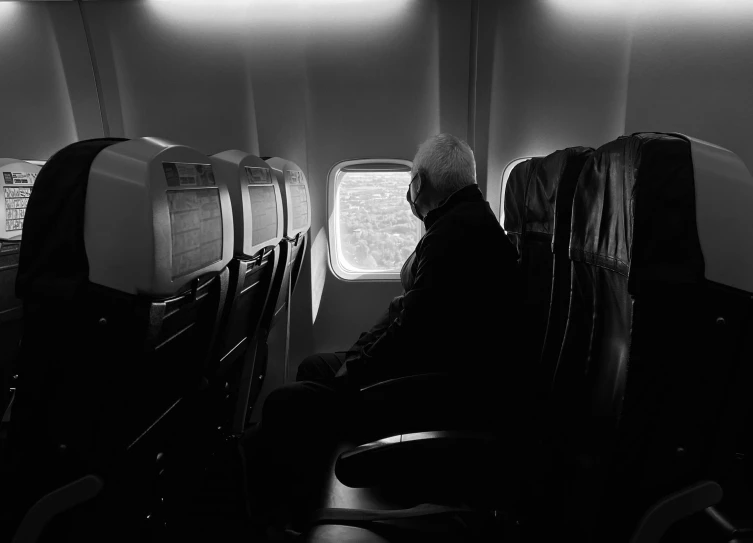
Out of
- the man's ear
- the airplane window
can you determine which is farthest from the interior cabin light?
the man's ear

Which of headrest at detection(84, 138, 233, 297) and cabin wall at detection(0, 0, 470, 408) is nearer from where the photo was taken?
headrest at detection(84, 138, 233, 297)

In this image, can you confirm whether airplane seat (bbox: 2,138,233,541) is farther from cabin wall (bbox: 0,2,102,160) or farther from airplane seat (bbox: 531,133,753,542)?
cabin wall (bbox: 0,2,102,160)

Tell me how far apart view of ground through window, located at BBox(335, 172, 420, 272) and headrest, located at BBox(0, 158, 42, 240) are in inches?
73.4

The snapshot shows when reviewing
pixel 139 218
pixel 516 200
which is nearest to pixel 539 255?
pixel 516 200

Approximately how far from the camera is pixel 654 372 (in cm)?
112

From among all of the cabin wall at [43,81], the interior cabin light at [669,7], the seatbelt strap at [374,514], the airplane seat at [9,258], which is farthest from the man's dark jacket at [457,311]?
the cabin wall at [43,81]

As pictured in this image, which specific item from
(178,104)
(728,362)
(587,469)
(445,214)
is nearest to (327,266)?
(178,104)

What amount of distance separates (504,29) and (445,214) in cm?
218

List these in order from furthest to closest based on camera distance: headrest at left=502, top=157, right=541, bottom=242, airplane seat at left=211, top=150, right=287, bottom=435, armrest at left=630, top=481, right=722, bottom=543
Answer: headrest at left=502, top=157, right=541, bottom=242
airplane seat at left=211, top=150, right=287, bottom=435
armrest at left=630, top=481, right=722, bottom=543

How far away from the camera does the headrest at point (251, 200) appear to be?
1.93 m

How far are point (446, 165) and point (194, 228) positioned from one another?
122 cm

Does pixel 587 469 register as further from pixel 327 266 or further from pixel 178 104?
pixel 178 104

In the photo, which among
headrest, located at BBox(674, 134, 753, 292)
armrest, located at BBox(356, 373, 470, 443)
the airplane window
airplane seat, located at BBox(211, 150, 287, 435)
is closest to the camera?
headrest, located at BBox(674, 134, 753, 292)

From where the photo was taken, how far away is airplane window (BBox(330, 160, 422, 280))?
3.98 metres
